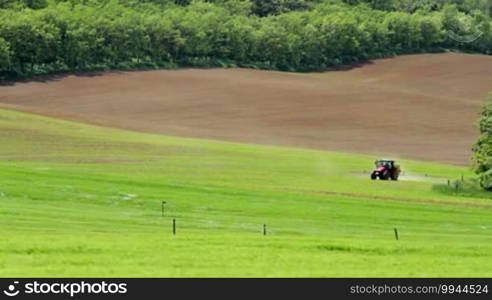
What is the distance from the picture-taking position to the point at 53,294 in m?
21.7

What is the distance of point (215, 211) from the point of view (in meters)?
49.3

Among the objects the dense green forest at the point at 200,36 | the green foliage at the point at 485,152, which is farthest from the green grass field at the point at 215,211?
the dense green forest at the point at 200,36

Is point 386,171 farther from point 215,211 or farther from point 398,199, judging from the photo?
point 215,211

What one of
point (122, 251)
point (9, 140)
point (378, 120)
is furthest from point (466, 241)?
point (378, 120)

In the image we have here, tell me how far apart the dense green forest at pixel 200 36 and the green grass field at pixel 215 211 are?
3700cm

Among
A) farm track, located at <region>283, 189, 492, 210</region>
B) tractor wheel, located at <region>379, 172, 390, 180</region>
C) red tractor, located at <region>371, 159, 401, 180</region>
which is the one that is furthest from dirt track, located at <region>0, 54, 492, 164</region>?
farm track, located at <region>283, 189, 492, 210</region>

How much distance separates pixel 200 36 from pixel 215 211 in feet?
361

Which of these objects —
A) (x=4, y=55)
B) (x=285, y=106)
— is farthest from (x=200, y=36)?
(x=285, y=106)

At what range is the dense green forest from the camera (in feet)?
447

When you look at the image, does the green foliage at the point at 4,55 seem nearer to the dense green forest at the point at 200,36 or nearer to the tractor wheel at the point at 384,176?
the dense green forest at the point at 200,36

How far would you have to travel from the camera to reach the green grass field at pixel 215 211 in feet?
93.5

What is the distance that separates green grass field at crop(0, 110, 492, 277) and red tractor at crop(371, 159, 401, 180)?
4.39 ft

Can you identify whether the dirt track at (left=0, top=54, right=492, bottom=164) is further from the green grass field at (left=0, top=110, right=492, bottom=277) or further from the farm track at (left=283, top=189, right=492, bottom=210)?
the farm track at (left=283, top=189, right=492, bottom=210)

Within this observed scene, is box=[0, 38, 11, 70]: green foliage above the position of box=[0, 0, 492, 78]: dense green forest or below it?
above
